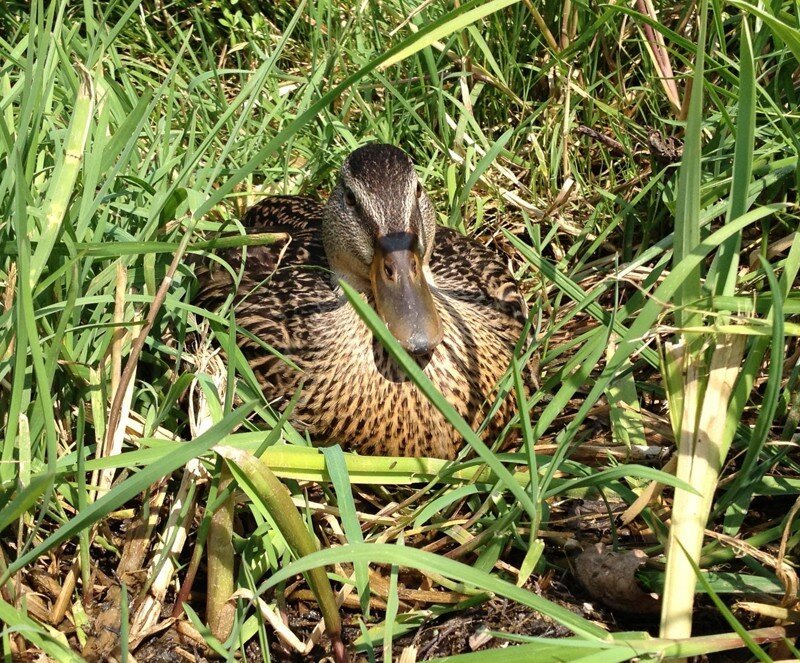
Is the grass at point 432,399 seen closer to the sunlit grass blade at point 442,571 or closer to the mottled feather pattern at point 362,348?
the sunlit grass blade at point 442,571

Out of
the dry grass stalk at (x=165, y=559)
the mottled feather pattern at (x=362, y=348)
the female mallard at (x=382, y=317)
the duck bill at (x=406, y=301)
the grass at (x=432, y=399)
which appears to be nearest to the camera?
the grass at (x=432, y=399)

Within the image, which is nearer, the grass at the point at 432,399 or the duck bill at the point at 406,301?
the grass at the point at 432,399

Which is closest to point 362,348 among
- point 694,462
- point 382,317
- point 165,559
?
point 382,317

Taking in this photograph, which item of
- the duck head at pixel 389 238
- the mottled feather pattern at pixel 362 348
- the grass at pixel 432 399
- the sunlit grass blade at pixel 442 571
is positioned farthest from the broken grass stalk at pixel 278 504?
the mottled feather pattern at pixel 362 348

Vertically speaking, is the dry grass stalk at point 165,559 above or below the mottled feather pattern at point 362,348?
below

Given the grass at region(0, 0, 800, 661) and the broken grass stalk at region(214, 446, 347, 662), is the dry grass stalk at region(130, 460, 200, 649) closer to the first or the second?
the grass at region(0, 0, 800, 661)

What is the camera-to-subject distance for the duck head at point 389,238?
8.64ft

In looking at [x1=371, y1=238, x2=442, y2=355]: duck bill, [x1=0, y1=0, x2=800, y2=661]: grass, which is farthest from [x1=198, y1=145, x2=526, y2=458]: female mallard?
[x1=0, y1=0, x2=800, y2=661]: grass

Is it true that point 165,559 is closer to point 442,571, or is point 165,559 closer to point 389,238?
point 442,571

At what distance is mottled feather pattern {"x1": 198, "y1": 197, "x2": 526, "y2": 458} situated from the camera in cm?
287

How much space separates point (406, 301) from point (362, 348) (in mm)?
362

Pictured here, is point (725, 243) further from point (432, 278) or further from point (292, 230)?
point (292, 230)

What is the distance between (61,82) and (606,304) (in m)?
1.84

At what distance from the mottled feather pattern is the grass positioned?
124 mm
